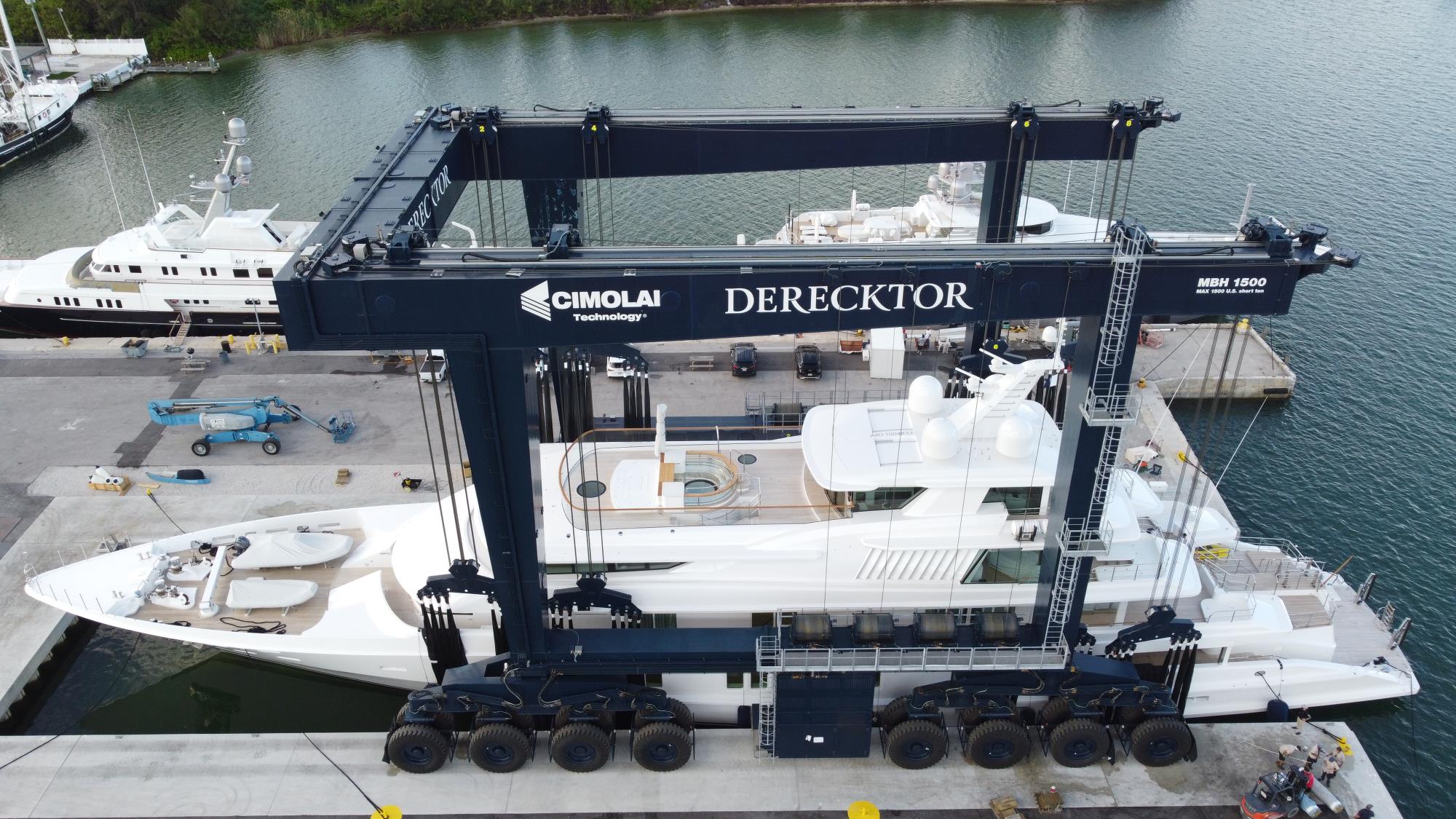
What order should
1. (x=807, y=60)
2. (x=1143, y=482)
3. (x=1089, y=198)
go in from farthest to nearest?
(x=807, y=60)
(x=1089, y=198)
(x=1143, y=482)

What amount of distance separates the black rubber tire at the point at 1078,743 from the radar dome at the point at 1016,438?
16.5 ft

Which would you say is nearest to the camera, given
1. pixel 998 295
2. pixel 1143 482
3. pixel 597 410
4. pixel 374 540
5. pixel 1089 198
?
pixel 998 295

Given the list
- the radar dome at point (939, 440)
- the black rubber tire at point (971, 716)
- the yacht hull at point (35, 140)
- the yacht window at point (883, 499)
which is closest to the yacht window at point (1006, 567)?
the yacht window at point (883, 499)

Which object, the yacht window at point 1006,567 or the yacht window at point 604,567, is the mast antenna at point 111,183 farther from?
the yacht window at point 1006,567

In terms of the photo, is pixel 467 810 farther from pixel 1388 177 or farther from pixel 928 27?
pixel 928 27

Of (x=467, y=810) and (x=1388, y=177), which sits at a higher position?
(x=1388, y=177)

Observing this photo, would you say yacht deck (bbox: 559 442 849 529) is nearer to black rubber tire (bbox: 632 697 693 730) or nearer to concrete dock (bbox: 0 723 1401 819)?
black rubber tire (bbox: 632 697 693 730)

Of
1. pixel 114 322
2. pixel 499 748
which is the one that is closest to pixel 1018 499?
pixel 499 748

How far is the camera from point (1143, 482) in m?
20.8

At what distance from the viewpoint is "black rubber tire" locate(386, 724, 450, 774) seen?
1809 centimetres

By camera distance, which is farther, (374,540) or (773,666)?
(374,540)

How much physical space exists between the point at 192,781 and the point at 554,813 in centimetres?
680

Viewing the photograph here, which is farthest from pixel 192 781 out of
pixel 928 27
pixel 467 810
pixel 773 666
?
pixel 928 27

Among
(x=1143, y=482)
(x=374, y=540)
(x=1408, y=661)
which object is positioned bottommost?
(x=1408, y=661)
